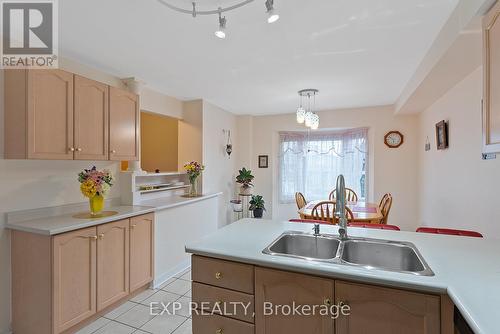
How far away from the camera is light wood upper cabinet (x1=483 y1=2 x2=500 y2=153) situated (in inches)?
43.6

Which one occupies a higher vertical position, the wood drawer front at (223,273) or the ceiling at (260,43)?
the ceiling at (260,43)

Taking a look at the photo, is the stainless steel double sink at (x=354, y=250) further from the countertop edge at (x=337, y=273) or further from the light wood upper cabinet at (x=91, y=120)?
the light wood upper cabinet at (x=91, y=120)

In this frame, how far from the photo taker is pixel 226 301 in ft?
4.39

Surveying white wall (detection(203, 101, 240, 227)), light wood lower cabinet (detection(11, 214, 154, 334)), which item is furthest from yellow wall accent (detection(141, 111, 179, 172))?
light wood lower cabinet (detection(11, 214, 154, 334))

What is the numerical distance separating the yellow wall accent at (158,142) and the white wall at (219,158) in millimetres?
542

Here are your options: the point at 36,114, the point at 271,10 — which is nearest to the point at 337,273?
the point at 271,10

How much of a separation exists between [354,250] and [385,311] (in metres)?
0.48

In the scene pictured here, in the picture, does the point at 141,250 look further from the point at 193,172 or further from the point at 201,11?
the point at 201,11

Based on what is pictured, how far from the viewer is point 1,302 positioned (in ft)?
6.10

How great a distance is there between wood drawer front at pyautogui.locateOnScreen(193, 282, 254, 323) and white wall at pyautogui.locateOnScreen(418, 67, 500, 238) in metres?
1.95

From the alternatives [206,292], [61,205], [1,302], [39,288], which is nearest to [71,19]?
[61,205]

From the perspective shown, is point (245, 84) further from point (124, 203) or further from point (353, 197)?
point (353, 197)

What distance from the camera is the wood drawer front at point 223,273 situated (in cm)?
129

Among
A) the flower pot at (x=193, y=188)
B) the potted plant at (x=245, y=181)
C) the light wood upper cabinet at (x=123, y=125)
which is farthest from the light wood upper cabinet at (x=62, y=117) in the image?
the potted plant at (x=245, y=181)
